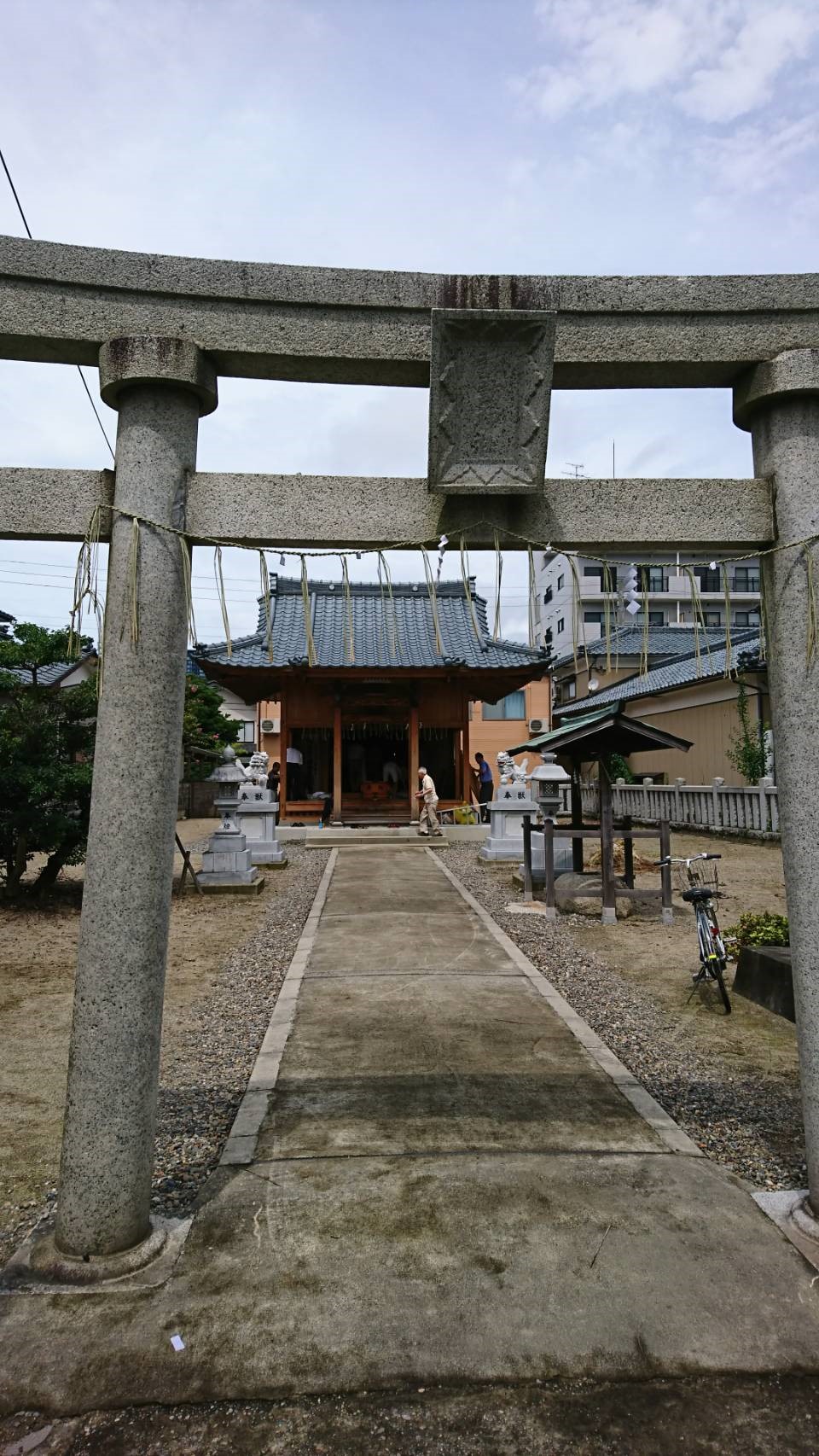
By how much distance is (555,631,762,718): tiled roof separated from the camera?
837 inches

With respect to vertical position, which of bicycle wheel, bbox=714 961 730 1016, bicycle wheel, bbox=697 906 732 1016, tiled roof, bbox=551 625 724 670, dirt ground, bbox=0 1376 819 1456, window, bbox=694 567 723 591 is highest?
window, bbox=694 567 723 591

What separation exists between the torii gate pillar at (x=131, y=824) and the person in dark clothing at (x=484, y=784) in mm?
18216

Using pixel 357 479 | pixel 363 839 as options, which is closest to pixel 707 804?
pixel 363 839

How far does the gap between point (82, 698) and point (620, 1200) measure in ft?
29.1

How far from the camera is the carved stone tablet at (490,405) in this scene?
3330 mm

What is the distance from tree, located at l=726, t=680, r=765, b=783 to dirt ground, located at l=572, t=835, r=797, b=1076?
4327 mm

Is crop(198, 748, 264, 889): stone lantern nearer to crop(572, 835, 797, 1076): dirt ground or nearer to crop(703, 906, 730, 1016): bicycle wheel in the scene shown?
crop(572, 835, 797, 1076): dirt ground

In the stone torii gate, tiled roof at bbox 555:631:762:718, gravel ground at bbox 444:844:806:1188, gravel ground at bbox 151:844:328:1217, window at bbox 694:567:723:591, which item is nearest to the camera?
the stone torii gate

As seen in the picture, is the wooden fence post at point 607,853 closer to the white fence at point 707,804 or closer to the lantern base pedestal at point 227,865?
the lantern base pedestal at point 227,865

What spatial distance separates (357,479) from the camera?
3383mm

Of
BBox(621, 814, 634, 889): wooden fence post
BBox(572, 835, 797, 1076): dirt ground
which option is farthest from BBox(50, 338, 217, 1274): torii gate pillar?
BBox(621, 814, 634, 889): wooden fence post

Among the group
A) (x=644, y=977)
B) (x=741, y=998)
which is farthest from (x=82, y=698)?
(x=741, y=998)

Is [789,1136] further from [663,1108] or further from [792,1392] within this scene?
[792,1392]

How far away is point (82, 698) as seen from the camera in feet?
33.5
